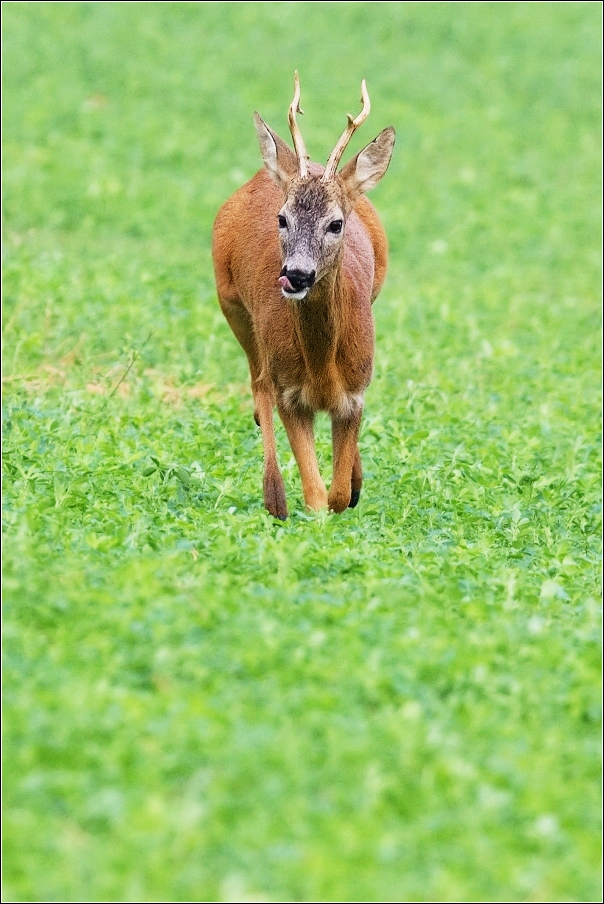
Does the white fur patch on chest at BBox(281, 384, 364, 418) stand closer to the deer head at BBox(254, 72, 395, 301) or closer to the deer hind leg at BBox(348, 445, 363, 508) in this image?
the deer hind leg at BBox(348, 445, 363, 508)

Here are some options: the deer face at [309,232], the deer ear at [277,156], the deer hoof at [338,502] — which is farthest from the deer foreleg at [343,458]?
the deer ear at [277,156]

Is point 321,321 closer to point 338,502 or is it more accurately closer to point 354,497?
point 338,502

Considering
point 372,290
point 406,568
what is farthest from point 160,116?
point 406,568

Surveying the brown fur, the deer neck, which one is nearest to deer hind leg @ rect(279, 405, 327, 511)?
the brown fur

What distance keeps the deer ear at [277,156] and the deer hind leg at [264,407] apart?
118cm

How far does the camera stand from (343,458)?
9070 millimetres

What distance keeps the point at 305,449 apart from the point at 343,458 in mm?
224

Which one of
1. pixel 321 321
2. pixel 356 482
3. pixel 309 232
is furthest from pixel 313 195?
pixel 356 482

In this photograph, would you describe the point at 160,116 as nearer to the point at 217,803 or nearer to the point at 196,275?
the point at 196,275

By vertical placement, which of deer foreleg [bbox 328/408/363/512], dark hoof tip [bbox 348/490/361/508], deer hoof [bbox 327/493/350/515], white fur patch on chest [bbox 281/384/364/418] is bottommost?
dark hoof tip [bbox 348/490/361/508]

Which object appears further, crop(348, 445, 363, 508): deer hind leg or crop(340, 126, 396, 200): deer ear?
crop(348, 445, 363, 508): deer hind leg

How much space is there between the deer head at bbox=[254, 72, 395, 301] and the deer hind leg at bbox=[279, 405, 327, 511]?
0.90 meters

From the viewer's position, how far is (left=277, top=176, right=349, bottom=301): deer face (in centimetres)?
804

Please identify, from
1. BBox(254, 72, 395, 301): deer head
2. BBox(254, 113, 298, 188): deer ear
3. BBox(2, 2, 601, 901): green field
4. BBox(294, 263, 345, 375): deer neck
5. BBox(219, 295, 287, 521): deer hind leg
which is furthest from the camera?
BBox(254, 113, 298, 188): deer ear
